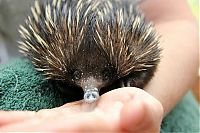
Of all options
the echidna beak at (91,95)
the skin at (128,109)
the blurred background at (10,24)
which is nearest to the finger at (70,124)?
the skin at (128,109)

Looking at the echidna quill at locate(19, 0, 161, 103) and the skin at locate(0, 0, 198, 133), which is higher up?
the echidna quill at locate(19, 0, 161, 103)

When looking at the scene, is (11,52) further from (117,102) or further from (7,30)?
(117,102)

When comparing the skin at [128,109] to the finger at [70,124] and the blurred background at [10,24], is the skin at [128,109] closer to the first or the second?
the finger at [70,124]

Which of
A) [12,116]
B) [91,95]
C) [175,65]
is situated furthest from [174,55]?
[12,116]

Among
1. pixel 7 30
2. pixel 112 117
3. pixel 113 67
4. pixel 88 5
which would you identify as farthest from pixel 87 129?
pixel 7 30

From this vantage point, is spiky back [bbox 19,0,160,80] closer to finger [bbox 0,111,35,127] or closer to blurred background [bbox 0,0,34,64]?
finger [bbox 0,111,35,127]

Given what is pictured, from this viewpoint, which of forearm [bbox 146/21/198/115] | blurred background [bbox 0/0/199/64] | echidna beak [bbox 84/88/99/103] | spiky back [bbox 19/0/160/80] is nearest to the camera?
echidna beak [bbox 84/88/99/103]

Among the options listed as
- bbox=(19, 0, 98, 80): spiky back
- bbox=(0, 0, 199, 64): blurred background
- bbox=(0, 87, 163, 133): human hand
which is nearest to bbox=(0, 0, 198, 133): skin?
bbox=(0, 87, 163, 133): human hand
